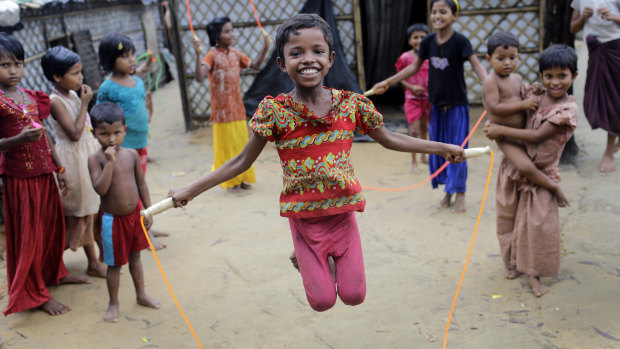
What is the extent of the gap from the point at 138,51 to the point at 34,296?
31.5 ft

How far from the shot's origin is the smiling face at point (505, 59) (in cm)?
346

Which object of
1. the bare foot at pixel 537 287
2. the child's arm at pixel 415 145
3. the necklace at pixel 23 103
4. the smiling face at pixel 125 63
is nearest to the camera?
the child's arm at pixel 415 145

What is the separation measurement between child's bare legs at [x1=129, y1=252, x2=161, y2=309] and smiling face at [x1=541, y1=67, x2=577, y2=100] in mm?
2570

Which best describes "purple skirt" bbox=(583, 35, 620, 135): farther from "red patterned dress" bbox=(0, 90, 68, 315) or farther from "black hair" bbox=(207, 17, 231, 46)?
"red patterned dress" bbox=(0, 90, 68, 315)

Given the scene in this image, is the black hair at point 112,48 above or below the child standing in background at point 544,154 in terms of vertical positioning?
above

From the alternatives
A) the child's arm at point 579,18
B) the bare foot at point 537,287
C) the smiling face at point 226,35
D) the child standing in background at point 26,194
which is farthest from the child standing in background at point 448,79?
the child standing in background at point 26,194

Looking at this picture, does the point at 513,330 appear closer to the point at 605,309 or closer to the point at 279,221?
the point at 605,309

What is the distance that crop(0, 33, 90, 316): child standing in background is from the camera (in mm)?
3324

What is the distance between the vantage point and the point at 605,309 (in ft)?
10.5

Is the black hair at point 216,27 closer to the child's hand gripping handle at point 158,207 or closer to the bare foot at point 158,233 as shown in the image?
the bare foot at point 158,233

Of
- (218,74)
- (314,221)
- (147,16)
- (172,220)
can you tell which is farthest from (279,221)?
(147,16)

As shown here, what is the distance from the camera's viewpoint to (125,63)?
13.9 feet

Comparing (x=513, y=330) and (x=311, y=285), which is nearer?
(x=311, y=285)

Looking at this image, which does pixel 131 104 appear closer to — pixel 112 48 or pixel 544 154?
pixel 112 48
